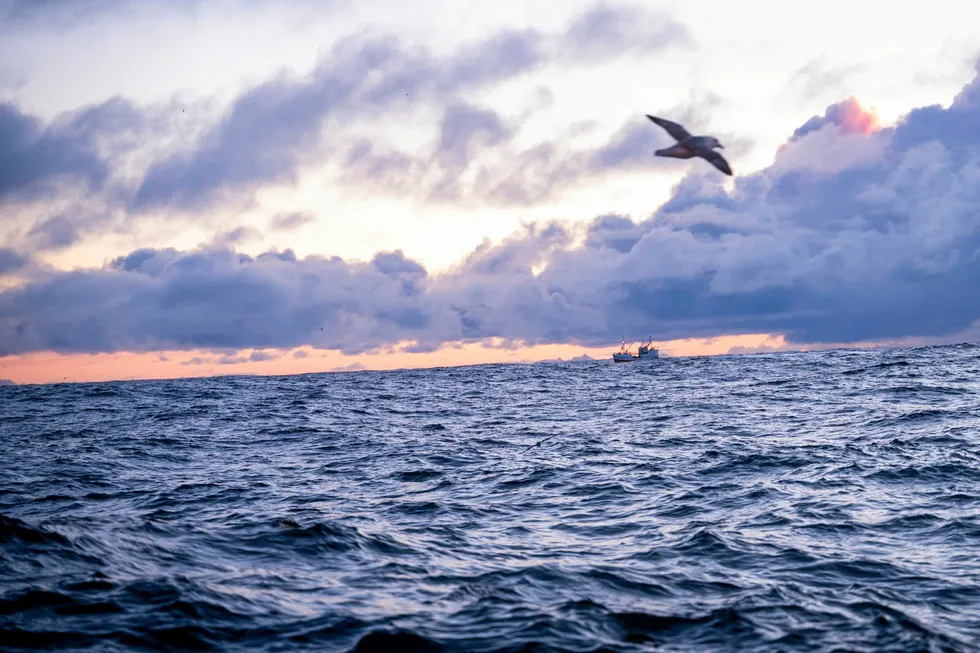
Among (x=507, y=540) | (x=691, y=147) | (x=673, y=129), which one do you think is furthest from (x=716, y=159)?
(x=507, y=540)

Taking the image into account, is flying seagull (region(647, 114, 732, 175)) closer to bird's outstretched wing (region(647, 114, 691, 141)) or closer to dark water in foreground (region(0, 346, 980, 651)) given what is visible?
bird's outstretched wing (region(647, 114, 691, 141))

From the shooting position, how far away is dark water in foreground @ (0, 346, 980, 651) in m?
10.6

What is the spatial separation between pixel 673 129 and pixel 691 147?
1.12 feet

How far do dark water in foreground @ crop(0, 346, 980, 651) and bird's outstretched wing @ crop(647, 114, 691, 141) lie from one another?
640 cm

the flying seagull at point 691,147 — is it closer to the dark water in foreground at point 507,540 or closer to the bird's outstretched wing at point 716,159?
the bird's outstretched wing at point 716,159

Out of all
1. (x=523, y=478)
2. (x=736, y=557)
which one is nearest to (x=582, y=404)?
(x=523, y=478)

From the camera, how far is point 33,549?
46.1ft

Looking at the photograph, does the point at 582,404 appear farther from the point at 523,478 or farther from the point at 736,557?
the point at 736,557

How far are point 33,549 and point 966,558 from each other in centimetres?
1568

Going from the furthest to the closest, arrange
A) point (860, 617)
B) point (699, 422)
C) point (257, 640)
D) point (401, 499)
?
point (699, 422) < point (401, 499) < point (860, 617) < point (257, 640)

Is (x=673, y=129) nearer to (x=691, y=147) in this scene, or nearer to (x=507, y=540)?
(x=691, y=147)

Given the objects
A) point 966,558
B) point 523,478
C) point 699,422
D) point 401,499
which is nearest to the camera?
point 966,558

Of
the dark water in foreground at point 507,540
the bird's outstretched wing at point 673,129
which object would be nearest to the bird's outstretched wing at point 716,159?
the bird's outstretched wing at point 673,129

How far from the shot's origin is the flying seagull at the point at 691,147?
34.7 feet
